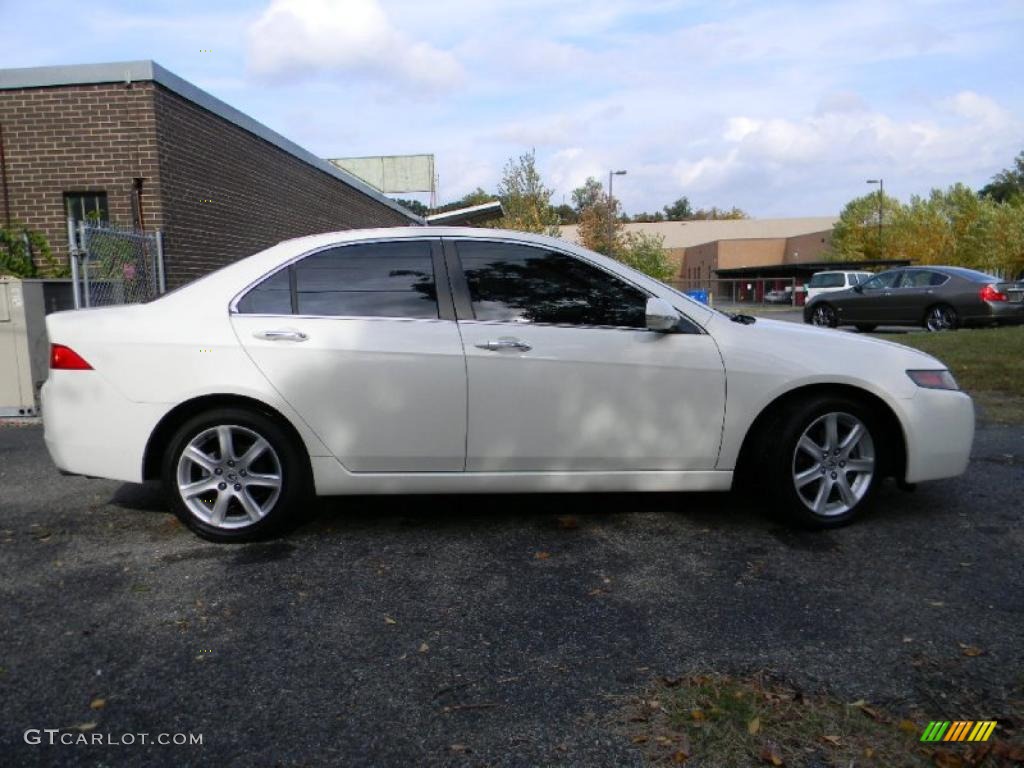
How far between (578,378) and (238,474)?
179cm

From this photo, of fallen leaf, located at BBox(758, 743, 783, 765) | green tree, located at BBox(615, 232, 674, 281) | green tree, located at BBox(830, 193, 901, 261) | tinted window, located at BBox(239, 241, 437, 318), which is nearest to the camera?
fallen leaf, located at BBox(758, 743, 783, 765)

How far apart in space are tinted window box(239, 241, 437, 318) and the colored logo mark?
9.23ft

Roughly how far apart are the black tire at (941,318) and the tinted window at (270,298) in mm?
16082

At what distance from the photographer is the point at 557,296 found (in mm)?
4406

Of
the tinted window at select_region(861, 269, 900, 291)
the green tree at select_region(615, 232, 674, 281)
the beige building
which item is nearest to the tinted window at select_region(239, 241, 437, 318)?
the tinted window at select_region(861, 269, 900, 291)

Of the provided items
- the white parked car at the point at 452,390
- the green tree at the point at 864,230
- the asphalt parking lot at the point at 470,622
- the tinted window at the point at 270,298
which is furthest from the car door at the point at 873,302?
the green tree at the point at 864,230

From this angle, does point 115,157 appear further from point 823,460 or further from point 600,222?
point 600,222

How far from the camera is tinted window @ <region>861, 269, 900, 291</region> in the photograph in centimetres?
1811

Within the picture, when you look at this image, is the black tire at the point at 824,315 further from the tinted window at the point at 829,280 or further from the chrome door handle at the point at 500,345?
the chrome door handle at the point at 500,345

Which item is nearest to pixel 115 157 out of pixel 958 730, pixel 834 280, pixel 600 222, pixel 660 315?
pixel 660 315

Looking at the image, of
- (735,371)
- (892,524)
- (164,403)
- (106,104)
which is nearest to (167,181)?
(106,104)

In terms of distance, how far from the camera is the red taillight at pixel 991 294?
1641 centimetres

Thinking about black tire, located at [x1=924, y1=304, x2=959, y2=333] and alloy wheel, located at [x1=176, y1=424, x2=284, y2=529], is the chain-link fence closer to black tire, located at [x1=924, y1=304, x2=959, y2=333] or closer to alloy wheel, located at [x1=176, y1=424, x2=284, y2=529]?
alloy wheel, located at [x1=176, y1=424, x2=284, y2=529]

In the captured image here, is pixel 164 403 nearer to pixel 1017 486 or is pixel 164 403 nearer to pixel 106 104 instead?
pixel 1017 486
